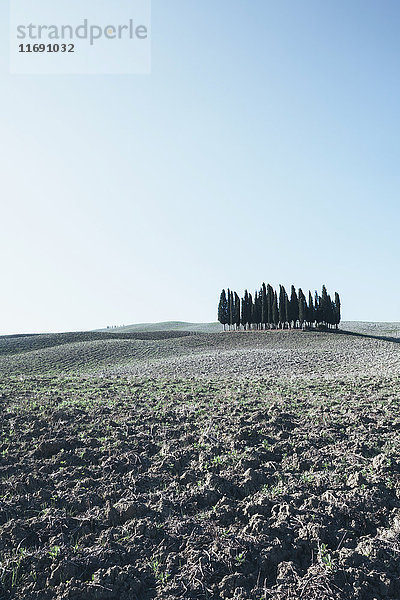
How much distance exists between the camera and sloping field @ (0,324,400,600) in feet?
18.5

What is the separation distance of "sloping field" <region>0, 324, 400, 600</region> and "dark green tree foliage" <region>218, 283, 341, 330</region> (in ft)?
182

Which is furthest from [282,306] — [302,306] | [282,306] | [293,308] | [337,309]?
[337,309]

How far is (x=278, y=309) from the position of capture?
71.2m

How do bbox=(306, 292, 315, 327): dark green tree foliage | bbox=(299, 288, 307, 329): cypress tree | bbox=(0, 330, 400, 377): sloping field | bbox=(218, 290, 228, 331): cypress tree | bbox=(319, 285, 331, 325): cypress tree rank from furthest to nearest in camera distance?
bbox=(218, 290, 228, 331): cypress tree → bbox=(319, 285, 331, 325): cypress tree → bbox=(306, 292, 315, 327): dark green tree foliage → bbox=(299, 288, 307, 329): cypress tree → bbox=(0, 330, 400, 377): sloping field

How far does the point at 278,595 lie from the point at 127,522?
3065mm

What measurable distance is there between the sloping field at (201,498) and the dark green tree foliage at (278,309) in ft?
182

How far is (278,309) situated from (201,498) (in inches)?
2576

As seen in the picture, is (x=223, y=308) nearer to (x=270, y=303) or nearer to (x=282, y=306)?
(x=270, y=303)

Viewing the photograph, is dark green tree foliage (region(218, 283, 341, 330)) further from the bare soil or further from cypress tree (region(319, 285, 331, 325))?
the bare soil

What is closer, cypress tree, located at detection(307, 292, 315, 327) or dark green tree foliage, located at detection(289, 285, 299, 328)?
dark green tree foliage, located at detection(289, 285, 299, 328)

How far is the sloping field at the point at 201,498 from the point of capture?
5.65 meters

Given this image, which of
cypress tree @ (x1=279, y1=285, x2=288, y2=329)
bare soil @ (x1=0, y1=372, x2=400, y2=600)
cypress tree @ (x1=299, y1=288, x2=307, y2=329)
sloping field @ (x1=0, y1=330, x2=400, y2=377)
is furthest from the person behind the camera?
cypress tree @ (x1=279, y1=285, x2=288, y2=329)

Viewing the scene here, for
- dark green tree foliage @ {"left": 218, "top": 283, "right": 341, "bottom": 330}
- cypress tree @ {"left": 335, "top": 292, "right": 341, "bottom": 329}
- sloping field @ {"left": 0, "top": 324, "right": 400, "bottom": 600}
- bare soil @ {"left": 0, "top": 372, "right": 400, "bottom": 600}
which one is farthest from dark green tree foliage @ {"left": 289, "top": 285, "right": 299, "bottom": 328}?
bare soil @ {"left": 0, "top": 372, "right": 400, "bottom": 600}

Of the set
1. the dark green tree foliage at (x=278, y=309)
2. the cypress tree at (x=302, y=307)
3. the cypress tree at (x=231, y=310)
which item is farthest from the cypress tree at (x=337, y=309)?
the cypress tree at (x=231, y=310)
